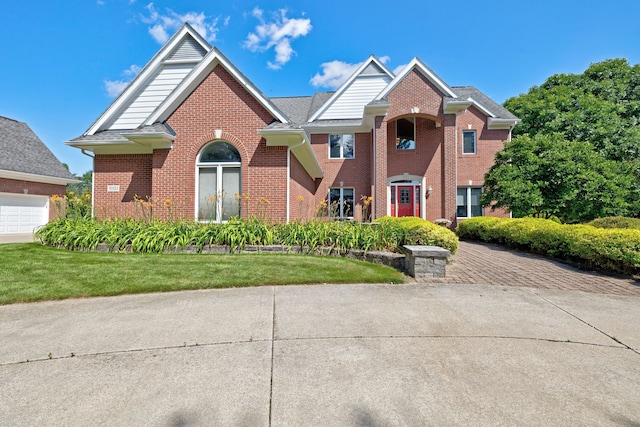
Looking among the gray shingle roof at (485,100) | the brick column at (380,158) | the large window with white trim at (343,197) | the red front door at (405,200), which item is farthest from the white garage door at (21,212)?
the gray shingle roof at (485,100)

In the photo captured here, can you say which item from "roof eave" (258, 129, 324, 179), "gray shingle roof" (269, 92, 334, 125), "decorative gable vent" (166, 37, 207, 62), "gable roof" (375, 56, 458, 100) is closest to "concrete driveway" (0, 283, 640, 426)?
"roof eave" (258, 129, 324, 179)

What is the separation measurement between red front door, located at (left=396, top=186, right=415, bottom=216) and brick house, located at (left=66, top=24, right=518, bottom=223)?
2.2 inches

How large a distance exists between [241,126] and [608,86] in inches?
1078

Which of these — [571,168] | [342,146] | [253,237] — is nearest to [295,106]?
[342,146]

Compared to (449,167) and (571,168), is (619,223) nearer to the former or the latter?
(571,168)

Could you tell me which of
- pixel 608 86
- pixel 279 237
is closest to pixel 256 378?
pixel 279 237

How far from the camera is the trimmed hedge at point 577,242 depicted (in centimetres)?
608

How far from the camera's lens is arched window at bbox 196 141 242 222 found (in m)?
9.70

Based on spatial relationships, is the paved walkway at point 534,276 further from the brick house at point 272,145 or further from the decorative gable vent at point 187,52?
the decorative gable vent at point 187,52

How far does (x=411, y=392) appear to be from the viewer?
84.7 inches

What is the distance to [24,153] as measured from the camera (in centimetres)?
1844

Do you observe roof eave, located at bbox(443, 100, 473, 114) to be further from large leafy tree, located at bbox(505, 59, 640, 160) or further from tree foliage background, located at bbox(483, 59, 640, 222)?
large leafy tree, located at bbox(505, 59, 640, 160)

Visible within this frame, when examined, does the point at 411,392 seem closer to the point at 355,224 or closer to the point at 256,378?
the point at 256,378

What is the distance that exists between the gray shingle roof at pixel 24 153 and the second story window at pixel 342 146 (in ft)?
56.0
